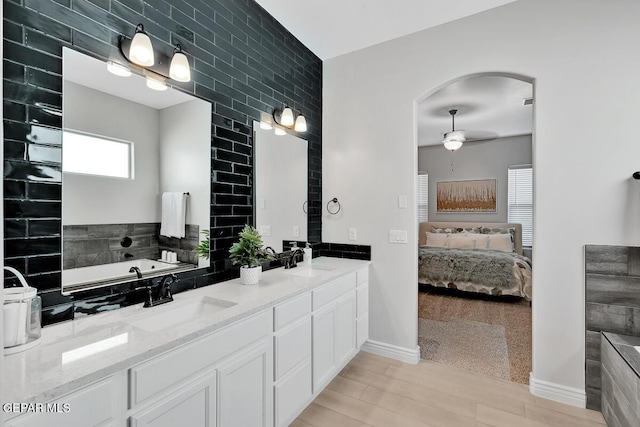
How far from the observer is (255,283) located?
204 centimetres

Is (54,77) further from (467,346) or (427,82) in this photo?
(467,346)

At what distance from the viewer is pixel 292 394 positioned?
1.84 m

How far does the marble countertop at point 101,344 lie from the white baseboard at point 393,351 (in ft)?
4.72

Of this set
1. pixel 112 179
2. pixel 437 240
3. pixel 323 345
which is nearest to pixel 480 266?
pixel 437 240

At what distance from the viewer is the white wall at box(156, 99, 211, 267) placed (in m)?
1.83

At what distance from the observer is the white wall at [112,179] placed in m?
1.41

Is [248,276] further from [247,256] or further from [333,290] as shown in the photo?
[333,290]

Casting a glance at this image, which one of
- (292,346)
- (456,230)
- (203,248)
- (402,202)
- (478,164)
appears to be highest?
(478,164)

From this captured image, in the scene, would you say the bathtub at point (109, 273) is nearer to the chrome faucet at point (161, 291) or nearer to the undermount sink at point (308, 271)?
the chrome faucet at point (161, 291)

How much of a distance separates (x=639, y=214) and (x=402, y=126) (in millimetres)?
1723

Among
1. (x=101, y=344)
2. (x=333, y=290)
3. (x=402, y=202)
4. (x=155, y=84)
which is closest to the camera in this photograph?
(x=101, y=344)

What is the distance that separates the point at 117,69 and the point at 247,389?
5.66ft

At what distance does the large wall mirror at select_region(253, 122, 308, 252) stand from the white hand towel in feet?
2.00

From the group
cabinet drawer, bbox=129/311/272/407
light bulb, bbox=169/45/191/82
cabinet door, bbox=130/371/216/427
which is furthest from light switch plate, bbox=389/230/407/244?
light bulb, bbox=169/45/191/82
